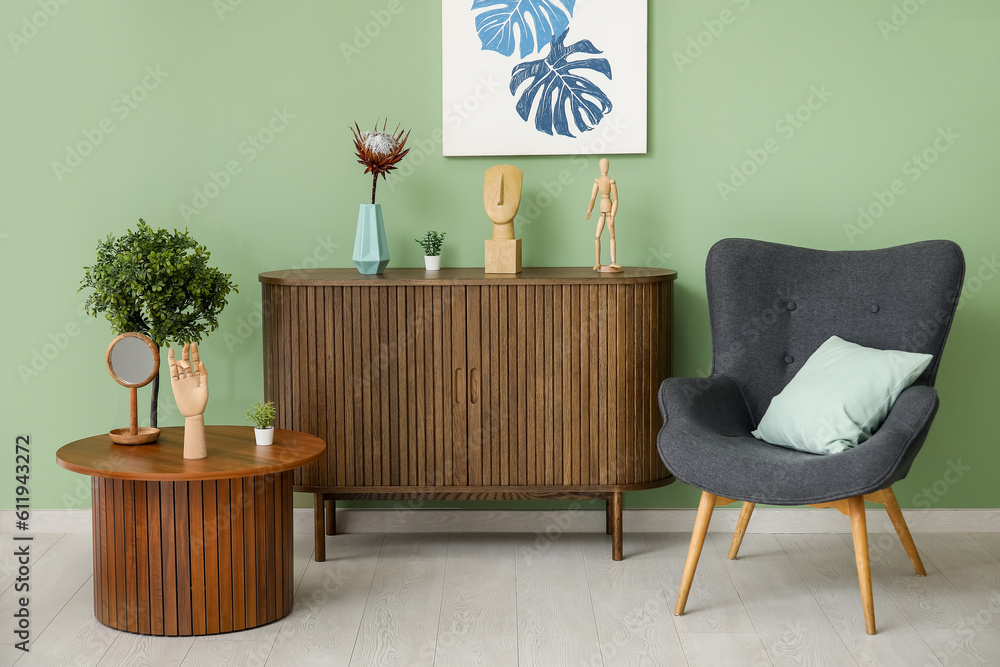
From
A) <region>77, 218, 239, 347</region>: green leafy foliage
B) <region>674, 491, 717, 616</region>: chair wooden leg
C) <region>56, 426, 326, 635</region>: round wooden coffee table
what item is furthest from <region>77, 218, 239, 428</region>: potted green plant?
<region>674, 491, 717, 616</region>: chair wooden leg

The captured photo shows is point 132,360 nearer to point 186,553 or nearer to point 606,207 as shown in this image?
point 186,553

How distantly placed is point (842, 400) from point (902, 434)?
23 cm

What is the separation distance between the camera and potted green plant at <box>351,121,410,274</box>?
278cm

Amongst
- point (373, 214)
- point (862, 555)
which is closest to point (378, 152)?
point (373, 214)

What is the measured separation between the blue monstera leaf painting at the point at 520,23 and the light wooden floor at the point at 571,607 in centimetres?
169

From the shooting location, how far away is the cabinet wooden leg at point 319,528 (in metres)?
2.73

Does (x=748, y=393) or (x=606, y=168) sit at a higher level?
(x=606, y=168)

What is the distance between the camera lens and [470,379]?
269 centimetres

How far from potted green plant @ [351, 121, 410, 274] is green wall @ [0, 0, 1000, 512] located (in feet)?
0.60

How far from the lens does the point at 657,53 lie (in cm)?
292

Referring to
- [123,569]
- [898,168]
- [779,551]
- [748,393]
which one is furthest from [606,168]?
[123,569]

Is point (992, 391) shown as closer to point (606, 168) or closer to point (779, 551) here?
point (779, 551)

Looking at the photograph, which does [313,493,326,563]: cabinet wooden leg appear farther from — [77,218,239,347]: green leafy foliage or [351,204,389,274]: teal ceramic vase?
[351,204,389,274]: teal ceramic vase

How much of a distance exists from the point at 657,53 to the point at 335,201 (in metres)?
1.20
